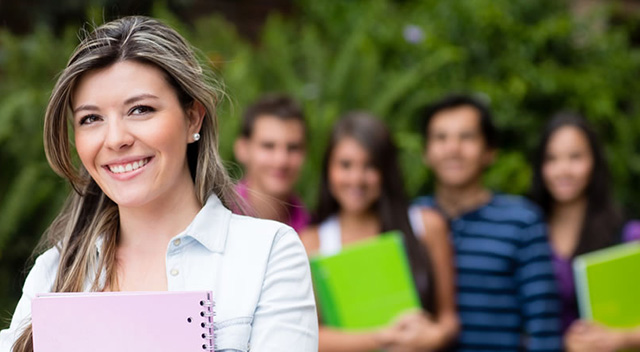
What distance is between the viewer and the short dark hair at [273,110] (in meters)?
3.14

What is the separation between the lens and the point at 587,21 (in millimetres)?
6238

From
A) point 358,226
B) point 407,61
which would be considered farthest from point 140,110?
point 407,61

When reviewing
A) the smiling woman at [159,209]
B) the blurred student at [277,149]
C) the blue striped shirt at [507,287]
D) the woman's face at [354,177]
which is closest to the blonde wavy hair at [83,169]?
the smiling woman at [159,209]

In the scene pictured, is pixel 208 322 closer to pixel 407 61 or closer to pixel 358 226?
pixel 358 226

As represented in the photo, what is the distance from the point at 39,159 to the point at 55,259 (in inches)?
104

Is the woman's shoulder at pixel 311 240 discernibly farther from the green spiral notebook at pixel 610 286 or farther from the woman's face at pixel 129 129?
the woman's face at pixel 129 129

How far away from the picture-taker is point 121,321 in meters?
1.24

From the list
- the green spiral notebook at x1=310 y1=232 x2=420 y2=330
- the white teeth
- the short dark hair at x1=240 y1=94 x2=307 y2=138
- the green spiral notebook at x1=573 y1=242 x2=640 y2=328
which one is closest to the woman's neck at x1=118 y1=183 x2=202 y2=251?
the white teeth

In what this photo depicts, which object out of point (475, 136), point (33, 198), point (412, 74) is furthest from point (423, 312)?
point (412, 74)

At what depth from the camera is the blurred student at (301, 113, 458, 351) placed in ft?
9.27

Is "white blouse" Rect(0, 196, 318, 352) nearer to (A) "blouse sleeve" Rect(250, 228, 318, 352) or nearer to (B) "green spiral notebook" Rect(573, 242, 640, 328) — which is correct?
(A) "blouse sleeve" Rect(250, 228, 318, 352)

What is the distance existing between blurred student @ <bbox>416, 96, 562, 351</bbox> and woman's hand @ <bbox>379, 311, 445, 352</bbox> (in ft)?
1.05

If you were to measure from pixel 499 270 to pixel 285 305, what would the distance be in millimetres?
1815

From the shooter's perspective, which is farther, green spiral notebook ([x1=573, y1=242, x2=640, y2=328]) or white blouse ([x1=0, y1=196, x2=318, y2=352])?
green spiral notebook ([x1=573, y1=242, x2=640, y2=328])
